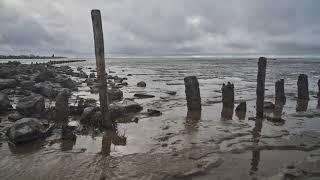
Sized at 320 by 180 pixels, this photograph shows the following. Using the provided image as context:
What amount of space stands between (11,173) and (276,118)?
11722 millimetres

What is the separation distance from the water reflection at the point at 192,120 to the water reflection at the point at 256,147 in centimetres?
248

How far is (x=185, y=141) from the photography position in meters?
12.0

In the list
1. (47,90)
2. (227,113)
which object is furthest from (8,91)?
(227,113)

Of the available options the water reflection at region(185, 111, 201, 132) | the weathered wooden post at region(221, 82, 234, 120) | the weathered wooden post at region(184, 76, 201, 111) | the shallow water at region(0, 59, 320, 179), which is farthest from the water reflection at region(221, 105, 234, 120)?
the weathered wooden post at region(184, 76, 201, 111)

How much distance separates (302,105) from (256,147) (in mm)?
10652

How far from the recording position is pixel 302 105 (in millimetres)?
20328

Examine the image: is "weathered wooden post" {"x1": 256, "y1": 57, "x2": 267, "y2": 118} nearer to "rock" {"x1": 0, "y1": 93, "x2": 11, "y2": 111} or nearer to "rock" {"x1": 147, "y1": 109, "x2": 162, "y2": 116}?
"rock" {"x1": 147, "y1": 109, "x2": 162, "y2": 116}

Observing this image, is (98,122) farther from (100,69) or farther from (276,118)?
(276,118)

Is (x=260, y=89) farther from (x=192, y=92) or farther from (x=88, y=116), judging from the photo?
(x=88, y=116)

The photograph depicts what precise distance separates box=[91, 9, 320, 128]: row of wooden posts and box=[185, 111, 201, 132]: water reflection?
1.56ft

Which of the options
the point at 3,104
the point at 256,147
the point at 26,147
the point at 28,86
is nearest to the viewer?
the point at 26,147

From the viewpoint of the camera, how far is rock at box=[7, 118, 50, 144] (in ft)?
36.9

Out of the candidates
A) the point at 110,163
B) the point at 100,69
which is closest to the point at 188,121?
the point at 100,69

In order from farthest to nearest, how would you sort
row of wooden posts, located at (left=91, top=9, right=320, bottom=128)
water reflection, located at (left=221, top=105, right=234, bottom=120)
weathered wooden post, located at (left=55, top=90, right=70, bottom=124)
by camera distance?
1. water reflection, located at (left=221, top=105, right=234, bottom=120)
2. weathered wooden post, located at (left=55, top=90, right=70, bottom=124)
3. row of wooden posts, located at (left=91, top=9, right=320, bottom=128)
